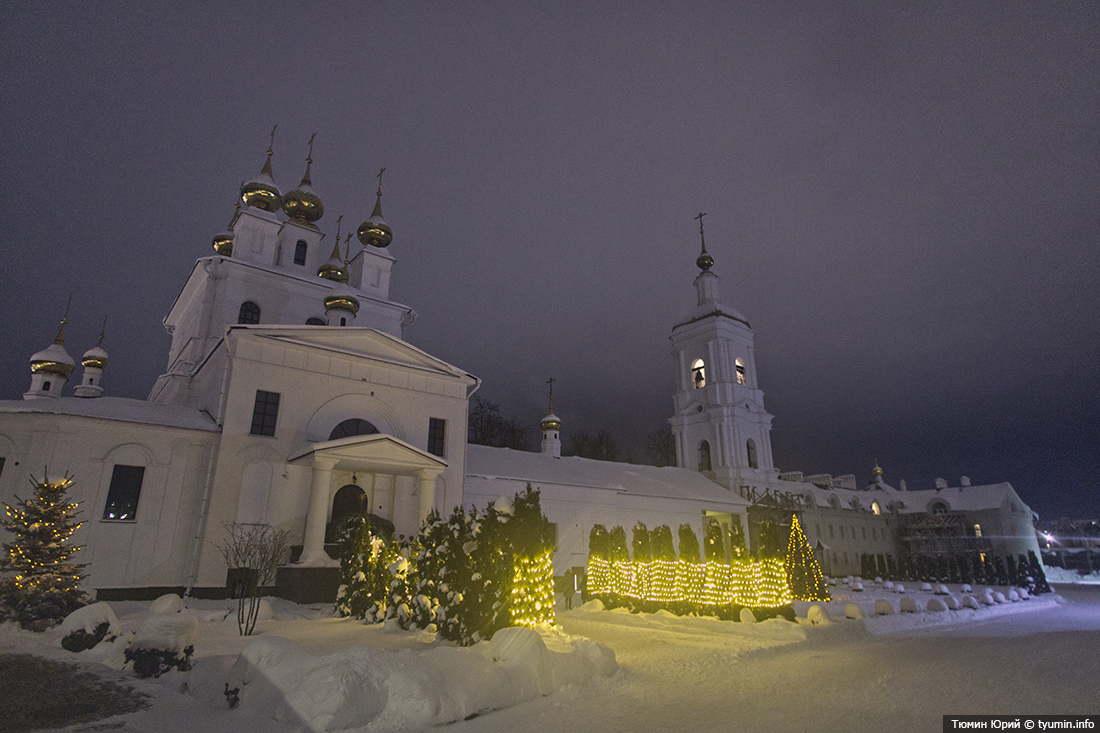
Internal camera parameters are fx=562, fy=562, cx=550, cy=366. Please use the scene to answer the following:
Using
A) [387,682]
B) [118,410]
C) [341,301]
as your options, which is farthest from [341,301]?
[387,682]

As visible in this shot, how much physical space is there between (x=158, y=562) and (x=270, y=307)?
13446mm

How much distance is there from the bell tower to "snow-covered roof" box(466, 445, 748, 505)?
88.4 inches

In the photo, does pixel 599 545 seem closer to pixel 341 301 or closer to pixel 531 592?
pixel 531 592

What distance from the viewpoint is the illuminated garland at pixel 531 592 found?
10469 millimetres

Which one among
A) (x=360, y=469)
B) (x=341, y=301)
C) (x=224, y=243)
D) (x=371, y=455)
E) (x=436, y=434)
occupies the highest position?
(x=224, y=243)

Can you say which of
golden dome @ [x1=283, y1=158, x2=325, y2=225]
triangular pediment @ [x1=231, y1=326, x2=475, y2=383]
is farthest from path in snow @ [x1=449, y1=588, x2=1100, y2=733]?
golden dome @ [x1=283, y1=158, x2=325, y2=225]

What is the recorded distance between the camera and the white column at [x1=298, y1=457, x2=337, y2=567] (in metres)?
17.0

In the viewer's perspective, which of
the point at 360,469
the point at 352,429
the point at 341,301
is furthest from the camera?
the point at 341,301

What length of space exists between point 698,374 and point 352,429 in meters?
28.5

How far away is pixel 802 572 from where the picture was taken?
18828 mm

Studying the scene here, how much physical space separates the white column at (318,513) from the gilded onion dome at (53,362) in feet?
39.7

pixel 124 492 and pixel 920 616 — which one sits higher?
pixel 124 492

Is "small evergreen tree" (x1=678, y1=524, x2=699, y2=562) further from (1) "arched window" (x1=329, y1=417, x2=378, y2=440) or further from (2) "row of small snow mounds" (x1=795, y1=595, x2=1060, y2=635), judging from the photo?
(1) "arched window" (x1=329, y1=417, x2=378, y2=440)

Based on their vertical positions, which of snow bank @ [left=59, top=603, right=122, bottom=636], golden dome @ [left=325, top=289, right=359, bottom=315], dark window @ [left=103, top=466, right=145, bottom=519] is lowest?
snow bank @ [left=59, top=603, right=122, bottom=636]
